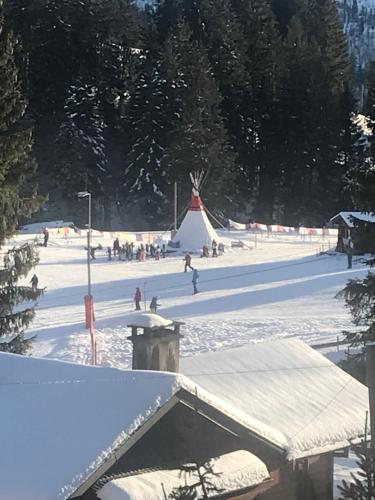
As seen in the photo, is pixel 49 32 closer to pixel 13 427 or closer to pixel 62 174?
pixel 62 174

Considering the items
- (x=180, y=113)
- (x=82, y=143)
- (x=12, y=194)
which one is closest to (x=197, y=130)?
(x=180, y=113)

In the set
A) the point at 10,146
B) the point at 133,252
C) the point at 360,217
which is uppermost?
the point at 10,146

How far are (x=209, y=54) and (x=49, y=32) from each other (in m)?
14.3

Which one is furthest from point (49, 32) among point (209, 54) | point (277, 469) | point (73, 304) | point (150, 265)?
point (277, 469)

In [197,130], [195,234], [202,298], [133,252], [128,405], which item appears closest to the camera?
[128,405]

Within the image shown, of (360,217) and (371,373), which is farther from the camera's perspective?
(360,217)

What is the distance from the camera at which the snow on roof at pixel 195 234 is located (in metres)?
41.3

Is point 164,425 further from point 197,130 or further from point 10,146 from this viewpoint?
point 197,130

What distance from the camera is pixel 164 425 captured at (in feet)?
25.2

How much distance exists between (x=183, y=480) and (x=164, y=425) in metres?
0.60

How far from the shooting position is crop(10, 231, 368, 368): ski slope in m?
22.0

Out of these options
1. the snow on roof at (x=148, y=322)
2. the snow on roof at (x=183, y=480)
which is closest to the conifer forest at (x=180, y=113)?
the snow on roof at (x=148, y=322)

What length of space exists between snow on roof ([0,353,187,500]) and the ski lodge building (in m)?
0.01

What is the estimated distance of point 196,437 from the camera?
7848 mm
